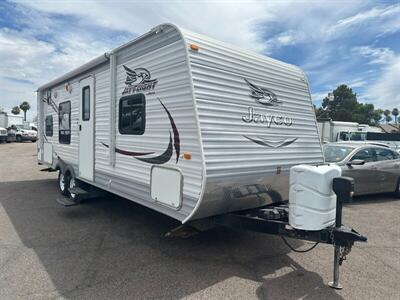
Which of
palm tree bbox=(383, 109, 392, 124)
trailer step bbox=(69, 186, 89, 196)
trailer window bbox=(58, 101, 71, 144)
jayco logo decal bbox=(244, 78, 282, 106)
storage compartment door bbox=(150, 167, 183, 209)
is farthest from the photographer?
palm tree bbox=(383, 109, 392, 124)

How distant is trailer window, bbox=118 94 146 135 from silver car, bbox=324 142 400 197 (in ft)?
15.9

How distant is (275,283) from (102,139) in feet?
12.0

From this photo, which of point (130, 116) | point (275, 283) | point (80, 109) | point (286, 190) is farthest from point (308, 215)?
point (80, 109)

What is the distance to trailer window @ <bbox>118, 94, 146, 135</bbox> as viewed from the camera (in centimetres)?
475

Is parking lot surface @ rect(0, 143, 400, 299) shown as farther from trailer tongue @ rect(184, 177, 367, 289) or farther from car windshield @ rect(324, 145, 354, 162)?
car windshield @ rect(324, 145, 354, 162)

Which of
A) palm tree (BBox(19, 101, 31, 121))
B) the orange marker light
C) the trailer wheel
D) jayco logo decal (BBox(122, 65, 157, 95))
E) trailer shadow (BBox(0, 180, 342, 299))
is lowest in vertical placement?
trailer shadow (BBox(0, 180, 342, 299))

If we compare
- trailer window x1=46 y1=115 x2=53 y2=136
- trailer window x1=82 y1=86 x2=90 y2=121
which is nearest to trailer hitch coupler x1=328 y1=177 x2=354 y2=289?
trailer window x1=82 y1=86 x2=90 y2=121

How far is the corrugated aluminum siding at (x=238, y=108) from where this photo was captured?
12.6 feet

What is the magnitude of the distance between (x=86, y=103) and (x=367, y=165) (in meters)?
6.62

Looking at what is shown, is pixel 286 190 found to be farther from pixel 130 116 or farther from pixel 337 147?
pixel 337 147

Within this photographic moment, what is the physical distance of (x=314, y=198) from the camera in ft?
11.8

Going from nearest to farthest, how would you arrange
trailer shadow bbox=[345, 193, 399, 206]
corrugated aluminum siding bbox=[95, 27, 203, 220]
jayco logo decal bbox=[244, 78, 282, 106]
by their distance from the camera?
corrugated aluminum siding bbox=[95, 27, 203, 220] → jayco logo decal bbox=[244, 78, 282, 106] → trailer shadow bbox=[345, 193, 399, 206]

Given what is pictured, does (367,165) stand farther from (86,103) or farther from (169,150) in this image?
(86,103)

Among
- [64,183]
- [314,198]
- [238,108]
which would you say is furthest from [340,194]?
[64,183]
